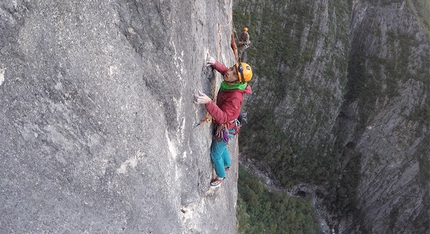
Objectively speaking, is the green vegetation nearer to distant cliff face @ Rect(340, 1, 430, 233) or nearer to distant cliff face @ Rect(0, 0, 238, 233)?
distant cliff face @ Rect(340, 1, 430, 233)

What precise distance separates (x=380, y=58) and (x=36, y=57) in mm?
30672

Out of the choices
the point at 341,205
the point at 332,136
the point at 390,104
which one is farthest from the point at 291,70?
the point at 341,205

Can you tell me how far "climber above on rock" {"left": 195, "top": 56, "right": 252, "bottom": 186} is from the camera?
6074 millimetres

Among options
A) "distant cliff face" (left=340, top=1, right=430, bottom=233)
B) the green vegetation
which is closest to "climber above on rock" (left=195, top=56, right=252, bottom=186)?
the green vegetation

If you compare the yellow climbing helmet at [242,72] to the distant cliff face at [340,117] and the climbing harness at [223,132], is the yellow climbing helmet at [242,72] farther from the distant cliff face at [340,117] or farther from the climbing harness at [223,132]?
the distant cliff face at [340,117]

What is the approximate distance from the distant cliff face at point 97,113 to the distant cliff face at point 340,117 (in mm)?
21209

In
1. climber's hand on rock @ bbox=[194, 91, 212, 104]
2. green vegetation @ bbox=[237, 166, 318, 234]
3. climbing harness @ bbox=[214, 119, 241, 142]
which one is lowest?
green vegetation @ bbox=[237, 166, 318, 234]

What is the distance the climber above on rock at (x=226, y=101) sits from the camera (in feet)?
19.9

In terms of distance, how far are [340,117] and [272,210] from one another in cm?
1065

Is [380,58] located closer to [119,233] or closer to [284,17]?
[284,17]

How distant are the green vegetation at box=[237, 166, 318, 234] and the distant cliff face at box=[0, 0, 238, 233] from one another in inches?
610

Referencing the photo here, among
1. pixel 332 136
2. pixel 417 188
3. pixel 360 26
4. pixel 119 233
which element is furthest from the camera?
pixel 360 26

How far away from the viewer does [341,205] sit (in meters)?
28.8

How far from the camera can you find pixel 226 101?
6461 mm
